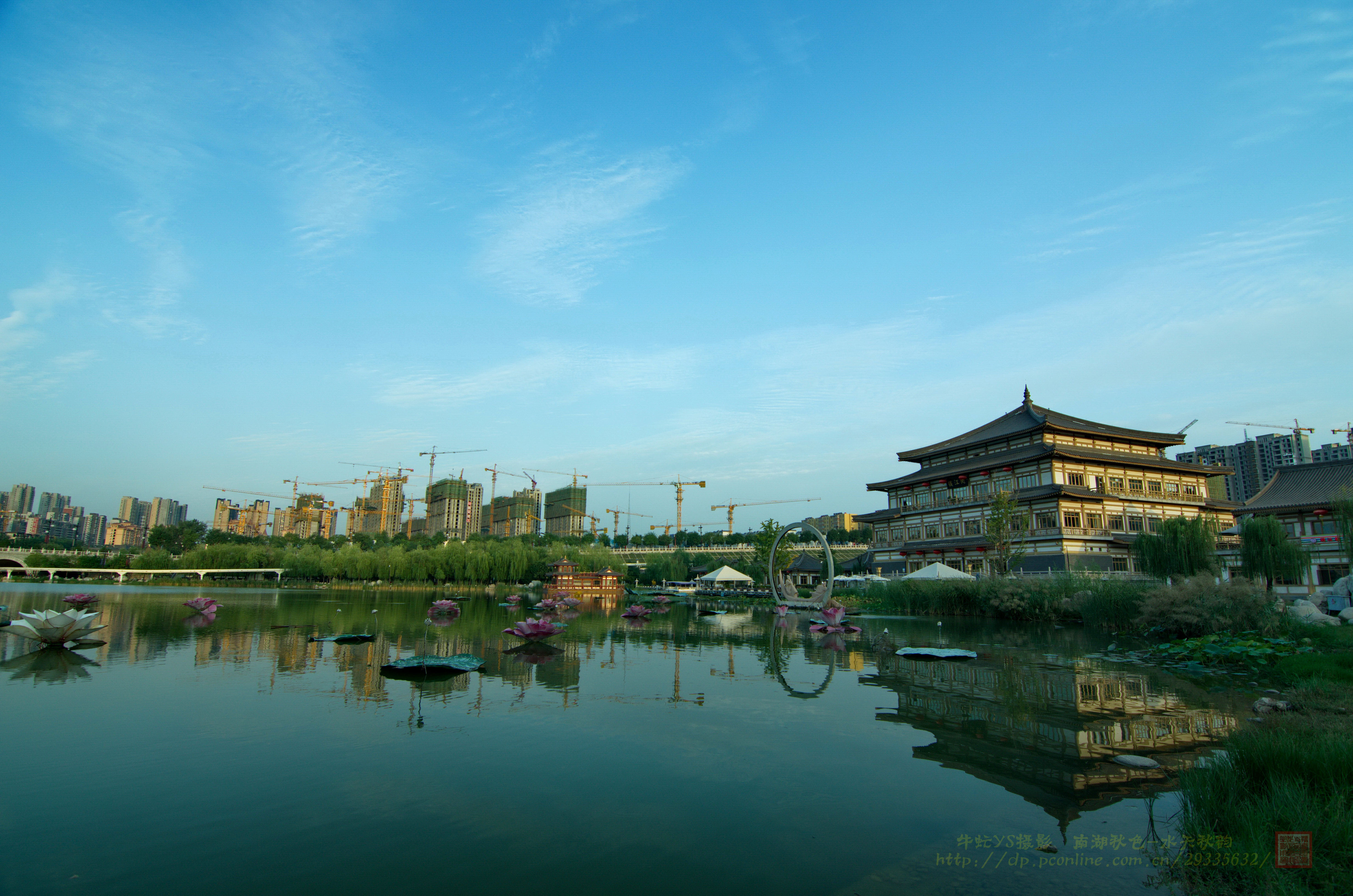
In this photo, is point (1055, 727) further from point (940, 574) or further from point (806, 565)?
point (806, 565)

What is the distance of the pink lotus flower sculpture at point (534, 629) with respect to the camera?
1474 centimetres

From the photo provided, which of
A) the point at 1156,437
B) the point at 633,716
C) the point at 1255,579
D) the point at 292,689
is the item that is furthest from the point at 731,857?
the point at 1156,437

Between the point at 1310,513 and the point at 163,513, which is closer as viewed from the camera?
the point at 1310,513

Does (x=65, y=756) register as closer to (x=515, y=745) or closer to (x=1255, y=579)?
(x=515, y=745)

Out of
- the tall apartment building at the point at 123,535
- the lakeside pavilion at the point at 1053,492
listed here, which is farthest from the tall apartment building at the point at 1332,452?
the tall apartment building at the point at 123,535

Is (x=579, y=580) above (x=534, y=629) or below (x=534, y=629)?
below

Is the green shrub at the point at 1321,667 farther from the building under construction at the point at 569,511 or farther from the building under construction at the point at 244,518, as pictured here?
the building under construction at the point at 244,518

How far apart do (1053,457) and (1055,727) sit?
3370cm

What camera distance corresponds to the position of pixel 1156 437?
41.8 meters

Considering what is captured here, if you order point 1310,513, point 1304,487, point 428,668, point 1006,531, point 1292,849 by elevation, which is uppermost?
point 1304,487

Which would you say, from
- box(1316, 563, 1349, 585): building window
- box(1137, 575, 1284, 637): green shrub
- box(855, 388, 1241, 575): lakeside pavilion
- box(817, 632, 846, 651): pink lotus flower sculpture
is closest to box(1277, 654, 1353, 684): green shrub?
box(1137, 575, 1284, 637): green shrub

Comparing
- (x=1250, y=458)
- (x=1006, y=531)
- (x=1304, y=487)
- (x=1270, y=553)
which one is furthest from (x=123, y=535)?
(x=1250, y=458)

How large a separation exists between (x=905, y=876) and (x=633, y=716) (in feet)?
16.1

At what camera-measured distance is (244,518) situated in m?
158
